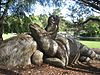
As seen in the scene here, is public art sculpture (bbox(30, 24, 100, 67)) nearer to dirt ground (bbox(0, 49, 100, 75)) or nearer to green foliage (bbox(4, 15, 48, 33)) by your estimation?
dirt ground (bbox(0, 49, 100, 75))

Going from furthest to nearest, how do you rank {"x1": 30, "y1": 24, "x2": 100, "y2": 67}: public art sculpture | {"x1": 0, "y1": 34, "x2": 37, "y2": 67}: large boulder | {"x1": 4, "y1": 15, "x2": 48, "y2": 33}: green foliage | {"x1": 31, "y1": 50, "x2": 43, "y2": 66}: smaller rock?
1. {"x1": 4, "y1": 15, "x2": 48, "y2": 33}: green foliage
2. {"x1": 30, "y1": 24, "x2": 100, "y2": 67}: public art sculpture
3. {"x1": 31, "y1": 50, "x2": 43, "y2": 66}: smaller rock
4. {"x1": 0, "y1": 34, "x2": 37, "y2": 67}: large boulder

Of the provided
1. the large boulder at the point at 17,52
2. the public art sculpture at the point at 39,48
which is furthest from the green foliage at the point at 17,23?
the large boulder at the point at 17,52

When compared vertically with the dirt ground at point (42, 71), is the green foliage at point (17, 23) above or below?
above

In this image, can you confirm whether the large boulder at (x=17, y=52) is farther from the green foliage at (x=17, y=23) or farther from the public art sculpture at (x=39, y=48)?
the green foliage at (x=17, y=23)

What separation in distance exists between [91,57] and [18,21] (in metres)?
12.4

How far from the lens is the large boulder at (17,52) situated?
33.1 ft

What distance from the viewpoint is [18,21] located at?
2467 centimetres

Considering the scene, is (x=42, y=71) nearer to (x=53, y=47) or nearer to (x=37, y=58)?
(x=37, y=58)

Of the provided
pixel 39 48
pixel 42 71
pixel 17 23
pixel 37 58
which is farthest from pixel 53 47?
pixel 17 23

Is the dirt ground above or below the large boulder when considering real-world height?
below

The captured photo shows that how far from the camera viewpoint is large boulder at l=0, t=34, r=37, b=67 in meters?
10.1

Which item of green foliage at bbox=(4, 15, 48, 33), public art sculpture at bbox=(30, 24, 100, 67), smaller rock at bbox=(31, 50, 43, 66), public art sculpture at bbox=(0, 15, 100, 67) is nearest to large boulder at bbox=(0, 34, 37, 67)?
public art sculpture at bbox=(0, 15, 100, 67)

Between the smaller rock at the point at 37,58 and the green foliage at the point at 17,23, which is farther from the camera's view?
the green foliage at the point at 17,23

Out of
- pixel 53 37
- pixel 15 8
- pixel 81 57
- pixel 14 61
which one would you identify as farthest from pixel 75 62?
pixel 15 8
